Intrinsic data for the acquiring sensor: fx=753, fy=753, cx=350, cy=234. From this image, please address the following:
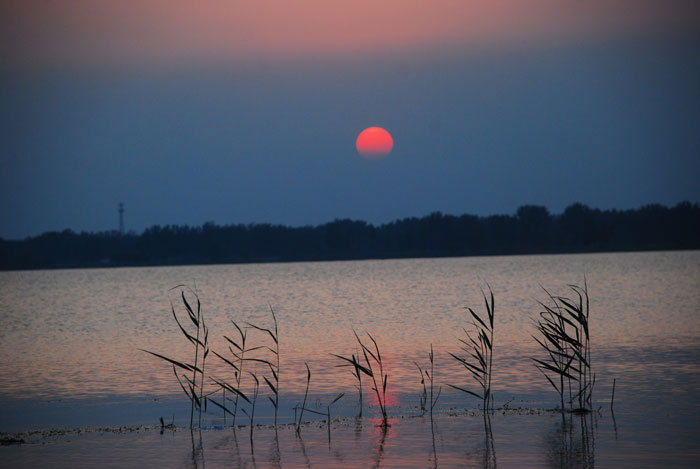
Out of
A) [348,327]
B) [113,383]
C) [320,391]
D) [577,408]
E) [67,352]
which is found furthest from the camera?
[348,327]

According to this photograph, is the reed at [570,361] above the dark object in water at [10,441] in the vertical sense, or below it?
above

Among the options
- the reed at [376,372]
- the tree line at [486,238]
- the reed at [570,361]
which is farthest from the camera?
the tree line at [486,238]

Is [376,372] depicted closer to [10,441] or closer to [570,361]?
[570,361]

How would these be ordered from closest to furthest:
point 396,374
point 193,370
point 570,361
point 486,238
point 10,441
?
point 10,441 < point 570,361 < point 193,370 < point 396,374 < point 486,238

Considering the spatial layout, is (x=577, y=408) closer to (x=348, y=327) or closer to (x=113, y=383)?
(x=113, y=383)

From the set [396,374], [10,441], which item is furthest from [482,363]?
[10,441]

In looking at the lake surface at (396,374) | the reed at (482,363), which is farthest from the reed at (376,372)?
the reed at (482,363)

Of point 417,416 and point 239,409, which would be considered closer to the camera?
point 417,416

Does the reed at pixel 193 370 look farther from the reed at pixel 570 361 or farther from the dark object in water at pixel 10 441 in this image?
the reed at pixel 570 361

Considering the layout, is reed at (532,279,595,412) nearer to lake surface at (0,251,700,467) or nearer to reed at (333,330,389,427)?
lake surface at (0,251,700,467)

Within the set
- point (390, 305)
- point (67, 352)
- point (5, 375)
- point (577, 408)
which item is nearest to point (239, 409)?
point (577, 408)

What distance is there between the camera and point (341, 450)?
13727 mm

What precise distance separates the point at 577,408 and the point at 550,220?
181 metres

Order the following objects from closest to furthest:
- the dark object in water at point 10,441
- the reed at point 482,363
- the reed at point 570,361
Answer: the dark object in water at point 10,441, the reed at point 570,361, the reed at point 482,363
